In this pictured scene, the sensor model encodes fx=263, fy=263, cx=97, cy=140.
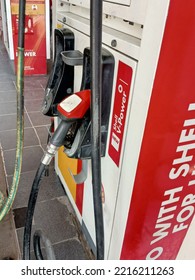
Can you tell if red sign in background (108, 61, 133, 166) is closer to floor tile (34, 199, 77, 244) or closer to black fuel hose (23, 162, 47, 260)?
black fuel hose (23, 162, 47, 260)

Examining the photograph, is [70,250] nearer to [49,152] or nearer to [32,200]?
[32,200]

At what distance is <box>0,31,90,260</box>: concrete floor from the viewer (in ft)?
4.72

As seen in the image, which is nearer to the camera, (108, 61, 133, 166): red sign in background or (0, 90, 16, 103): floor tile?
(108, 61, 133, 166): red sign in background

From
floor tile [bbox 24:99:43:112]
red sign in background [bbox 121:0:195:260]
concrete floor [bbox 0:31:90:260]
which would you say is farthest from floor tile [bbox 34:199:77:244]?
floor tile [bbox 24:99:43:112]

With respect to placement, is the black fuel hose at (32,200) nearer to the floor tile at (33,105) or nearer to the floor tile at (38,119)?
the floor tile at (38,119)

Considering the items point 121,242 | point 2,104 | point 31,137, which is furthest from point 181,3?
point 2,104

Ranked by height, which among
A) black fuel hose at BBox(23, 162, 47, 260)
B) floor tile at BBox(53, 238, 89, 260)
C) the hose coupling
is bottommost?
floor tile at BBox(53, 238, 89, 260)

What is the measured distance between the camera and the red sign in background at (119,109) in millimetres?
779

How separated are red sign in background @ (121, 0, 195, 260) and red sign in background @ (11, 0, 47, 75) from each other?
3.33 metres

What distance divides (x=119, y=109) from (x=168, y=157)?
22 cm

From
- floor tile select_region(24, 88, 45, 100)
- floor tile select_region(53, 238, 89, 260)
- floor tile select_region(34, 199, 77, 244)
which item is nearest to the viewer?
floor tile select_region(53, 238, 89, 260)

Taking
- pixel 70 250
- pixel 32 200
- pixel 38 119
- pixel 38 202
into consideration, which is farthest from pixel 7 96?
pixel 32 200

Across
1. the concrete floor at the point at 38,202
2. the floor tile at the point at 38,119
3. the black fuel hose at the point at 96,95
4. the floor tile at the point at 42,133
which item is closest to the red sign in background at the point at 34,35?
the concrete floor at the point at 38,202

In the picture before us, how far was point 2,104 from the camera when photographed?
3.07 meters
